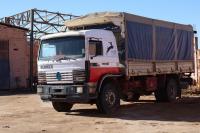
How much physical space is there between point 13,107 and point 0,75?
47.1ft

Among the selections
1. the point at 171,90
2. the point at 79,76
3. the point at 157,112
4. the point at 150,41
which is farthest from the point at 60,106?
the point at 171,90

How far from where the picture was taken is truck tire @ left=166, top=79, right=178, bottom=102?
69.1 ft

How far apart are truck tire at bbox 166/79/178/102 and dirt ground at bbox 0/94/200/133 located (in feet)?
5.78

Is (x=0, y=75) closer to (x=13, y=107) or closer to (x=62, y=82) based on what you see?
(x=13, y=107)

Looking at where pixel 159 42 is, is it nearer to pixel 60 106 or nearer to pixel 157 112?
pixel 157 112

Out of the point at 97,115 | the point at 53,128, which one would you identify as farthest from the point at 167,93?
Result: the point at 53,128

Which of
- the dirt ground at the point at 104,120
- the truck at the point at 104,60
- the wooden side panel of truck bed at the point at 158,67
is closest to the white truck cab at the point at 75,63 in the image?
the truck at the point at 104,60

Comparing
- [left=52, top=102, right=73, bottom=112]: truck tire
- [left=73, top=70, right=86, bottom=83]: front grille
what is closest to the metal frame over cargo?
[left=73, top=70, right=86, bottom=83]: front grille

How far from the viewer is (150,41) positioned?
62.7ft

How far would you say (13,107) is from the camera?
20.0m

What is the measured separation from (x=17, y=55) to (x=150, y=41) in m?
18.3

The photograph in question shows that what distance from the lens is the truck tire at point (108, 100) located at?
1611 centimetres

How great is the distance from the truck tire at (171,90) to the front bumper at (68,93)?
245 inches

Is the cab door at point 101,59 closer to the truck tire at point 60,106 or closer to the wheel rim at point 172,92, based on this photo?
the truck tire at point 60,106
